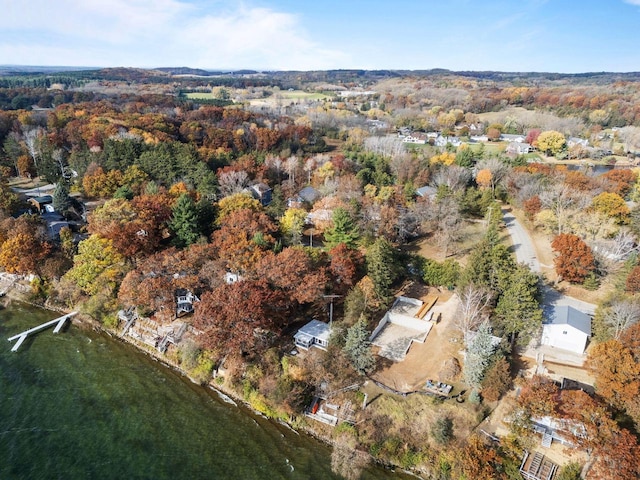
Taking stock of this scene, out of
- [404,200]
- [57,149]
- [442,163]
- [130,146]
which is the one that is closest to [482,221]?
[404,200]

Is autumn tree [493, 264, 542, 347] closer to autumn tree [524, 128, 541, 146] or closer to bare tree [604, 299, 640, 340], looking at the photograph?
bare tree [604, 299, 640, 340]

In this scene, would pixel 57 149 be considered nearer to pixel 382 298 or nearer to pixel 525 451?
pixel 382 298

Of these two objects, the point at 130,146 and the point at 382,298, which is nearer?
Result: the point at 382,298

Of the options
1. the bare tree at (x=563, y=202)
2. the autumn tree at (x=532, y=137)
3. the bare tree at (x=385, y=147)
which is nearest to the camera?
the bare tree at (x=563, y=202)

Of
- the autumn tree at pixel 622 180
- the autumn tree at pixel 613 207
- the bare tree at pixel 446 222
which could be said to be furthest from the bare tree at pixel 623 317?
the autumn tree at pixel 622 180

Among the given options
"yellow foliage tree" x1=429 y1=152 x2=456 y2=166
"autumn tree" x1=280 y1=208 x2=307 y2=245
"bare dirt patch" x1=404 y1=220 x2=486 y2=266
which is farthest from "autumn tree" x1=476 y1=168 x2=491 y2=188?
"autumn tree" x1=280 y1=208 x2=307 y2=245

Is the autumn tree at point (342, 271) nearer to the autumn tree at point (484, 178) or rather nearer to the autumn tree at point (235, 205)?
the autumn tree at point (235, 205)

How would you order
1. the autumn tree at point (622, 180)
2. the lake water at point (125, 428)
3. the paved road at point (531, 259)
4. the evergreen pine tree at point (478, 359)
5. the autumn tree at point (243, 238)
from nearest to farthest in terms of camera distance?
1. the lake water at point (125, 428)
2. the evergreen pine tree at point (478, 359)
3. the paved road at point (531, 259)
4. the autumn tree at point (243, 238)
5. the autumn tree at point (622, 180)
